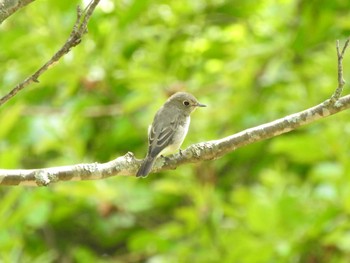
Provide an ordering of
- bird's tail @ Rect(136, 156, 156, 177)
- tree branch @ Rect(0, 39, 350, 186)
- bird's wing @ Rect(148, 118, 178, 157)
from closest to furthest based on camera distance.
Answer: tree branch @ Rect(0, 39, 350, 186)
bird's tail @ Rect(136, 156, 156, 177)
bird's wing @ Rect(148, 118, 178, 157)

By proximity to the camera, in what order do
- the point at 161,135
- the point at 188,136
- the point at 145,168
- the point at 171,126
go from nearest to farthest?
the point at 145,168 < the point at 161,135 < the point at 171,126 < the point at 188,136

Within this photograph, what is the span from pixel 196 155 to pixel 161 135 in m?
1.56

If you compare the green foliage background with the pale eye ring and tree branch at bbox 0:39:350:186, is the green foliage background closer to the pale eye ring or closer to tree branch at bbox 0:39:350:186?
the pale eye ring

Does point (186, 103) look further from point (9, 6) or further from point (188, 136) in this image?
point (9, 6)

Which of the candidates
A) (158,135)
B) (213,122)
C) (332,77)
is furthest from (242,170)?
(158,135)

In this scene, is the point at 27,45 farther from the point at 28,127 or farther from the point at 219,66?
the point at 219,66

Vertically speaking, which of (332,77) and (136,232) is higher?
(332,77)

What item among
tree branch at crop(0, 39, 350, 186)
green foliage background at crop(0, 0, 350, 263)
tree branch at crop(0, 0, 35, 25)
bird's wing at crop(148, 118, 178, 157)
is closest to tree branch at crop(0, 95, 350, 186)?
tree branch at crop(0, 39, 350, 186)

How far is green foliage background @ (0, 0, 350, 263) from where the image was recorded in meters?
5.91

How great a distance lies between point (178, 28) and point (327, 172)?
6.61 ft

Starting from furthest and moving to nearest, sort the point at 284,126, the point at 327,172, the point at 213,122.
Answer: the point at 213,122
the point at 327,172
the point at 284,126

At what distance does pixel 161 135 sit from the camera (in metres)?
5.16

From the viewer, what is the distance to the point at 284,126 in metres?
3.49

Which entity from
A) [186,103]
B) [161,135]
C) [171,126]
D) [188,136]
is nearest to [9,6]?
[161,135]
